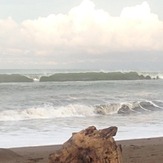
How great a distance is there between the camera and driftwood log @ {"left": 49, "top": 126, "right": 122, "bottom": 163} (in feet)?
13.2

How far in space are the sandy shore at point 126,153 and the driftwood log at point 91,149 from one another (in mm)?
2654

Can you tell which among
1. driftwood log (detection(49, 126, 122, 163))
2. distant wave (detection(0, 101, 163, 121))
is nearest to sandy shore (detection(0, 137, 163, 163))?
driftwood log (detection(49, 126, 122, 163))

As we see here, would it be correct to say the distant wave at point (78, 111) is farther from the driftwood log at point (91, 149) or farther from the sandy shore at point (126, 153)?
the driftwood log at point (91, 149)

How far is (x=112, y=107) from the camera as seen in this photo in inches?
741

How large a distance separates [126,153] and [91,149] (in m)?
3.47

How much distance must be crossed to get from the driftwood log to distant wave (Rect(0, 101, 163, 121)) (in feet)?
34.7

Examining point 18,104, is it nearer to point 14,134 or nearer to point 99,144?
point 14,134

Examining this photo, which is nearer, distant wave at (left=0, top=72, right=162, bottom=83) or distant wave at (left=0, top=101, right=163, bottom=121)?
distant wave at (left=0, top=101, right=163, bottom=121)

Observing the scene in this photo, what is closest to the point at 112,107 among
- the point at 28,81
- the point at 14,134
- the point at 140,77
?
the point at 14,134

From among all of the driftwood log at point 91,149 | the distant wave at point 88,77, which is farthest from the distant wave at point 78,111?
the distant wave at point 88,77

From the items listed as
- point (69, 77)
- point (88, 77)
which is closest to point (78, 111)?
point (69, 77)

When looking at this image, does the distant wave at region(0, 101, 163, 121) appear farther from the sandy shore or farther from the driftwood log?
the driftwood log

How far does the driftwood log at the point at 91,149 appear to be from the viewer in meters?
4.04

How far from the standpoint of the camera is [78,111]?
57.7 ft
